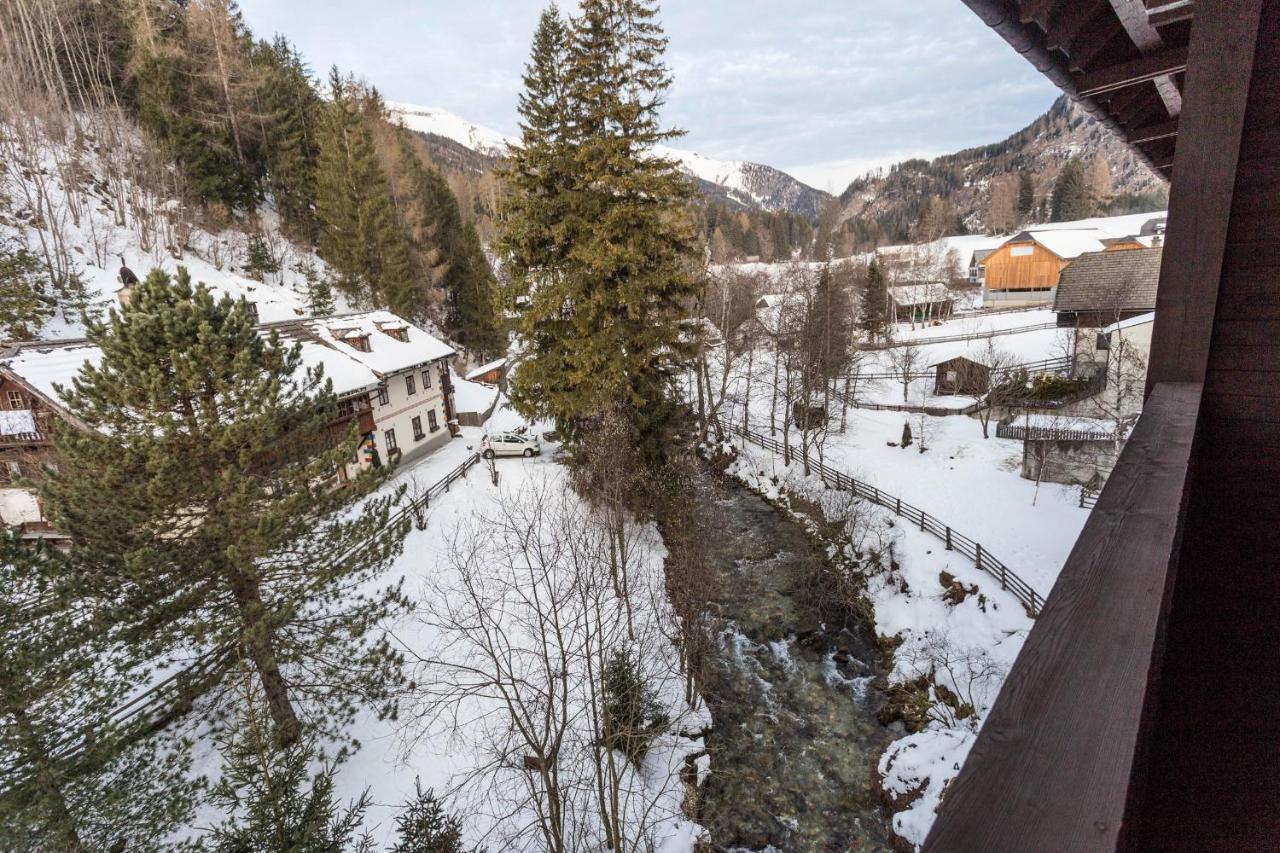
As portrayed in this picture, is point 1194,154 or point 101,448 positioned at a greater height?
point 1194,154

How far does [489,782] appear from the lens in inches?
428

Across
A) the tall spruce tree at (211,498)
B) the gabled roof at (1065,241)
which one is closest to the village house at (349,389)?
the tall spruce tree at (211,498)

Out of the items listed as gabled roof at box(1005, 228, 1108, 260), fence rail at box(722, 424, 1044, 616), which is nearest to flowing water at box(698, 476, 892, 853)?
fence rail at box(722, 424, 1044, 616)

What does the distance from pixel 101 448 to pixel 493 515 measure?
10043mm

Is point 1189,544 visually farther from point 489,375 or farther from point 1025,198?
point 1025,198

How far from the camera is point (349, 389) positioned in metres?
20.0

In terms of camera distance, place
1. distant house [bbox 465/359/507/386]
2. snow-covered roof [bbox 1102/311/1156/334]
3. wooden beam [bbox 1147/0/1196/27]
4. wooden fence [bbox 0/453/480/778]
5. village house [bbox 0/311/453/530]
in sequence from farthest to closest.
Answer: distant house [bbox 465/359/507/386] < snow-covered roof [bbox 1102/311/1156/334] < village house [bbox 0/311/453/530] < wooden fence [bbox 0/453/480/778] < wooden beam [bbox 1147/0/1196/27]

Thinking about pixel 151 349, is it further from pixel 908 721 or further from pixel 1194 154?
pixel 908 721

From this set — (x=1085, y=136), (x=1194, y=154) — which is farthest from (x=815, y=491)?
(x=1085, y=136)

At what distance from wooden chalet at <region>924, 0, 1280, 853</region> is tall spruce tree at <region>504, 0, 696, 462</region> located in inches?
527

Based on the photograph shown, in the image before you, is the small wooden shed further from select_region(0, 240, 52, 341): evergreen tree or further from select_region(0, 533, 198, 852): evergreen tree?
select_region(0, 240, 52, 341): evergreen tree

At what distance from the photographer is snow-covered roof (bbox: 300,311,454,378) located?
22969 mm

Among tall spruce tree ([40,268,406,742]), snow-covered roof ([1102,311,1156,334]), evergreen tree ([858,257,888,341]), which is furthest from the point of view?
evergreen tree ([858,257,888,341])

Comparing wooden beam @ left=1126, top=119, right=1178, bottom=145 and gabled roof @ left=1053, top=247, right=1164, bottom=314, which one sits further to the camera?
A: gabled roof @ left=1053, top=247, right=1164, bottom=314
